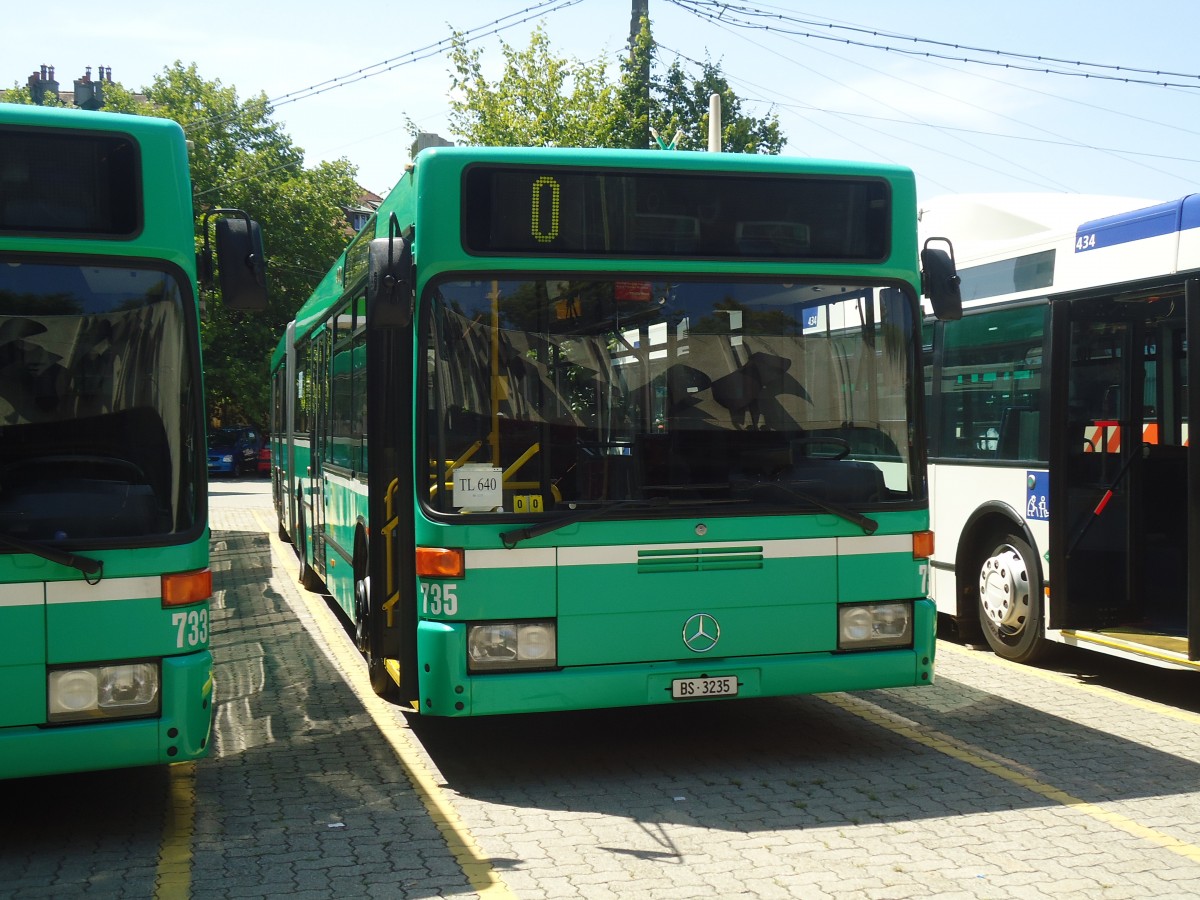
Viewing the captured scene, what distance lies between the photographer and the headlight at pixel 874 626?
6.93 metres

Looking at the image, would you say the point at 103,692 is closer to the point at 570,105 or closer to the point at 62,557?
the point at 62,557

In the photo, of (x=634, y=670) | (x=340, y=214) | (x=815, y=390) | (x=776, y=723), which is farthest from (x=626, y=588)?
(x=340, y=214)

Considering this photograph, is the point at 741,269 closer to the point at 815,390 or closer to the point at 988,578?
the point at 815,390

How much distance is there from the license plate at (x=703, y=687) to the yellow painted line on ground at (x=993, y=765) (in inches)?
52.0

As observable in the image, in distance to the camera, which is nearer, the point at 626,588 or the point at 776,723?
the point at 626,588

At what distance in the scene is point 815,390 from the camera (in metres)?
6.85

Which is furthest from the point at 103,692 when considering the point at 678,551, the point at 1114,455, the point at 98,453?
the point at 1114,455

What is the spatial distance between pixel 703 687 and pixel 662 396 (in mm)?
1395

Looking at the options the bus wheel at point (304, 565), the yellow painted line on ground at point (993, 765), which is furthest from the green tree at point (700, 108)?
the yellow painted line on ground at point (993, 765)

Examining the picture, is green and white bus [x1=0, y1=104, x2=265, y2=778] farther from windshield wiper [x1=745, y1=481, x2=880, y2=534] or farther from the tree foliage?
the tree foliage

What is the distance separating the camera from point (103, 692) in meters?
5.62

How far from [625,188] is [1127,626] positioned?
4.80 meters

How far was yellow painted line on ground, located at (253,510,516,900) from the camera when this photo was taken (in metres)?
5.27

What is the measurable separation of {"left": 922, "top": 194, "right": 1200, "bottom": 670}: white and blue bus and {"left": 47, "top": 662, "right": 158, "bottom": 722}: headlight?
575 cm
